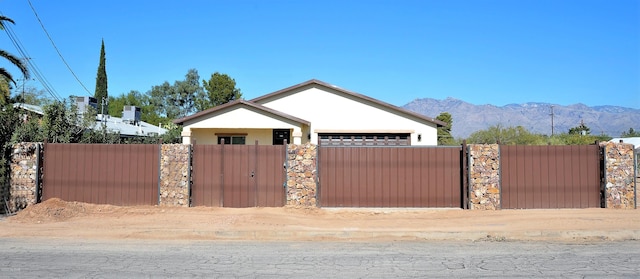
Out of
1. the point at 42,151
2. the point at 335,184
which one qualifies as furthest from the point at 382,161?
the point at 42,151

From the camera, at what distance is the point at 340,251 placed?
34.0 ft

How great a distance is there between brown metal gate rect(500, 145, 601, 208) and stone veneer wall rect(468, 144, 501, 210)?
0.82 ft

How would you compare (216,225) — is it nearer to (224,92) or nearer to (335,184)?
(335,184)

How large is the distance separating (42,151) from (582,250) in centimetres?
1483

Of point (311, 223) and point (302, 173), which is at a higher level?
point (302, 173)

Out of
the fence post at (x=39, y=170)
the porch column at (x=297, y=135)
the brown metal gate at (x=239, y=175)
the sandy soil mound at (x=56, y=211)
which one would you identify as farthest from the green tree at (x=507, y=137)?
the fence post at (x=39, y=170)

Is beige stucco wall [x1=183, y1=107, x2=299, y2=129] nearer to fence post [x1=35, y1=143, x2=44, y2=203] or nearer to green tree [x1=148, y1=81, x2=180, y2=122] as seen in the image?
fence post [x1=35, y1=143, x2=44, y2=203]

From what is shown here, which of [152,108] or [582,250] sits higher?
[152,108]

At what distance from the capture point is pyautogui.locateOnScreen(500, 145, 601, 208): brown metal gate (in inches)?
603

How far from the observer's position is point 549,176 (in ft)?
50.3

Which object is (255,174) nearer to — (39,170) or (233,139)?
(39,170)

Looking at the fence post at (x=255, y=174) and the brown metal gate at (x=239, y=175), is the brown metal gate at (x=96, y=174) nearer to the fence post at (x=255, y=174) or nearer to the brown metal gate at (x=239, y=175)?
the brown metal gate at (x=239, y=175)

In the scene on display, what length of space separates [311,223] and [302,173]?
2272 mm

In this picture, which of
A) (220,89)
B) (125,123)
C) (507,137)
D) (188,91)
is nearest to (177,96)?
(188,91)
